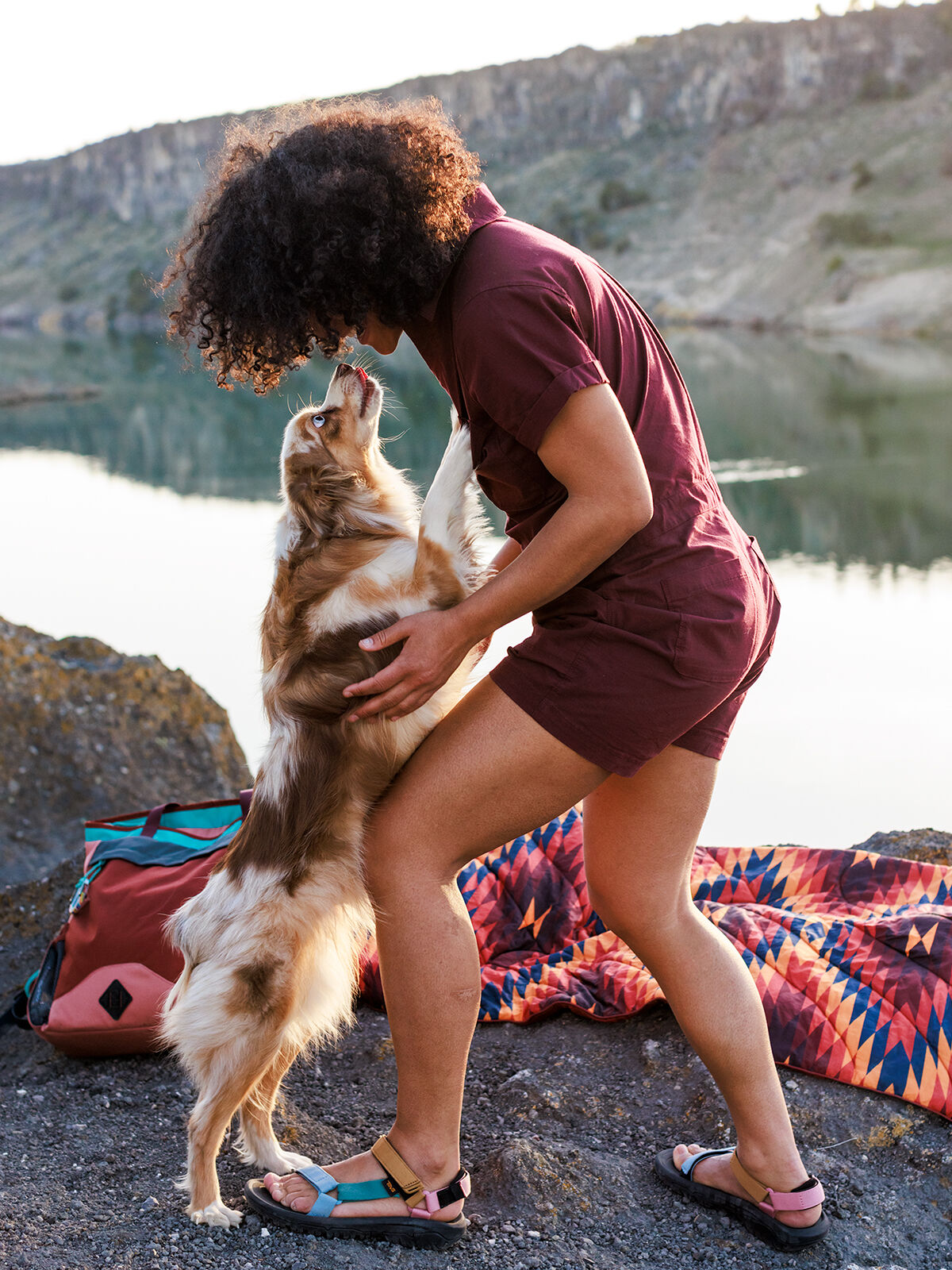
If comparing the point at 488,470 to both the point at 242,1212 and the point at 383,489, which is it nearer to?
the point at 383,489

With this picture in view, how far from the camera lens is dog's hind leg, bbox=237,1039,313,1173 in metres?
2.59

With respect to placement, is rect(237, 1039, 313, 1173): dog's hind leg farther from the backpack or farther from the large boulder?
the large boulder

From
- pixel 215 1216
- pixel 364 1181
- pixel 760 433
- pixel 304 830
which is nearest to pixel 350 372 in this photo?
pixel 304 830

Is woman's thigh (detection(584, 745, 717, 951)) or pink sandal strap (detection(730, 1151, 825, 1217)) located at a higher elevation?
woman's thigh (detection(584, 745, 717, 951))

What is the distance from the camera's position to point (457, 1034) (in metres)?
2.19

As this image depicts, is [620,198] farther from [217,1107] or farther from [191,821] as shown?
[217,1107]

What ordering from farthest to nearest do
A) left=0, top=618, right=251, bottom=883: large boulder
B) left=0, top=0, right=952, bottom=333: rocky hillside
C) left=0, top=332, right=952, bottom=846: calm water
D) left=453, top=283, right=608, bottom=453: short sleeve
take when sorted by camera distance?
left=0, top=0, right=952, bottom=333: rocky hillside < left=0, top=332, right=952, bottom=846: calm water < left=0, top=618, right=251, bottom=883: large boulder < left=453, top=283, right=608, bottom=453: short sleeve

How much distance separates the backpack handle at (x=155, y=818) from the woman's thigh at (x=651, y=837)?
179cm

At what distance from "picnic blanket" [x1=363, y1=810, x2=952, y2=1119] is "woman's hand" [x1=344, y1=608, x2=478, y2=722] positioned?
4.67ft

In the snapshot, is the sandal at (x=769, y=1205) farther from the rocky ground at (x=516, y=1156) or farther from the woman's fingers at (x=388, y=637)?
the woman's fingers at (x=388, y=637)

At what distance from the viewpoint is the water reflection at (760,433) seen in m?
11.2

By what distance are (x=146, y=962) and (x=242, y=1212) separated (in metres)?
0.85

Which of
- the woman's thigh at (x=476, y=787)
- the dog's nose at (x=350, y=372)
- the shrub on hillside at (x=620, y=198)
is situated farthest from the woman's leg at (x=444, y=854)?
the shrub on hillside at (x=620, y=198)

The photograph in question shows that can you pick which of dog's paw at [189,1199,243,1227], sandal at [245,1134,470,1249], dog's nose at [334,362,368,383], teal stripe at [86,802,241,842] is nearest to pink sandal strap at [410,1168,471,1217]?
sandal at [245,1134,470,1249]
